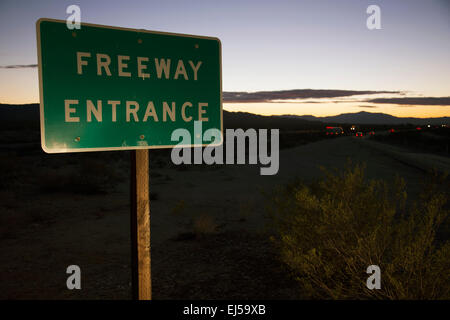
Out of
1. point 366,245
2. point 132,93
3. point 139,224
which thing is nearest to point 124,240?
point 366,245

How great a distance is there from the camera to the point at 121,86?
1893 millimetres

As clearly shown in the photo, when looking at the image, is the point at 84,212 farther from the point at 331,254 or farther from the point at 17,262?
the point at 331,254

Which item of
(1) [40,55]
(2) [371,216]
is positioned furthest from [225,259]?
(1) [40,55]

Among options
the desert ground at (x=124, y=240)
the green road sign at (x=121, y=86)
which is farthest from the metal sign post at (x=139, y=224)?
the desert ground at (x=124, y=240)

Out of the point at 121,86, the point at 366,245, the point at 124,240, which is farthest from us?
the point at 124,240

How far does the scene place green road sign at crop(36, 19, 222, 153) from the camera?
175 cm

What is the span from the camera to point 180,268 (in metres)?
5.68

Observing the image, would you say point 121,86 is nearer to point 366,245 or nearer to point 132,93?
point 132,93

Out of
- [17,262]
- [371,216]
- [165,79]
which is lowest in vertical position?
[17,262]

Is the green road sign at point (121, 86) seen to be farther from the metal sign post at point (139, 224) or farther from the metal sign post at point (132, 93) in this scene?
the metal sign post at point (139, 224)

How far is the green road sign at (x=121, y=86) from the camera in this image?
69.0 inches

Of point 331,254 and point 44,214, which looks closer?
point 331,254
